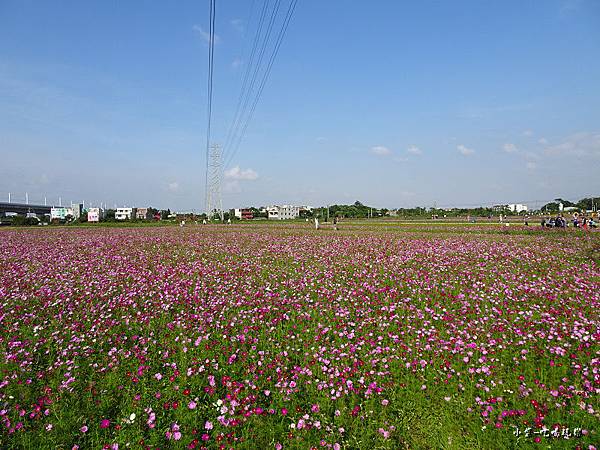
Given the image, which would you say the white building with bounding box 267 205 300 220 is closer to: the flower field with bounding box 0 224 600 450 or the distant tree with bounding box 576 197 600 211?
the distant tree with bounding box 576 197 600 211

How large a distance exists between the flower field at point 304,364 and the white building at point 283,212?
17766 centimetres

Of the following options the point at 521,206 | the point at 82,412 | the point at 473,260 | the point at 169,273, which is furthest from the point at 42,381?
the point at 521,206

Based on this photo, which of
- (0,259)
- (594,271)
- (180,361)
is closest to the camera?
(180,361)

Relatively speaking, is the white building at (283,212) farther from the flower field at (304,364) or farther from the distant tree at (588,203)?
the flower field at (304,364)

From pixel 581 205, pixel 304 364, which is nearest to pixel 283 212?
pixel 581 205

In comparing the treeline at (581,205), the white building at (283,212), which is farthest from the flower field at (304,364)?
the white building at (283,212)

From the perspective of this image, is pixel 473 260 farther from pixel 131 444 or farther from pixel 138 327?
pixel 131 444

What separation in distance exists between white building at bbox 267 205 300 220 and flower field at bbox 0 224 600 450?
17766 cm

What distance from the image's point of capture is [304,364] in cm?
454

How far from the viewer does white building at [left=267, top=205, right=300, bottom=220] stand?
18738 cm

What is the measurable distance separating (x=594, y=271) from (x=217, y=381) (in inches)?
440

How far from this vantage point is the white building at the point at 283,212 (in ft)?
615

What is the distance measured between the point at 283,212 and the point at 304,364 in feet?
609

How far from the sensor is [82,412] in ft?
11.6
